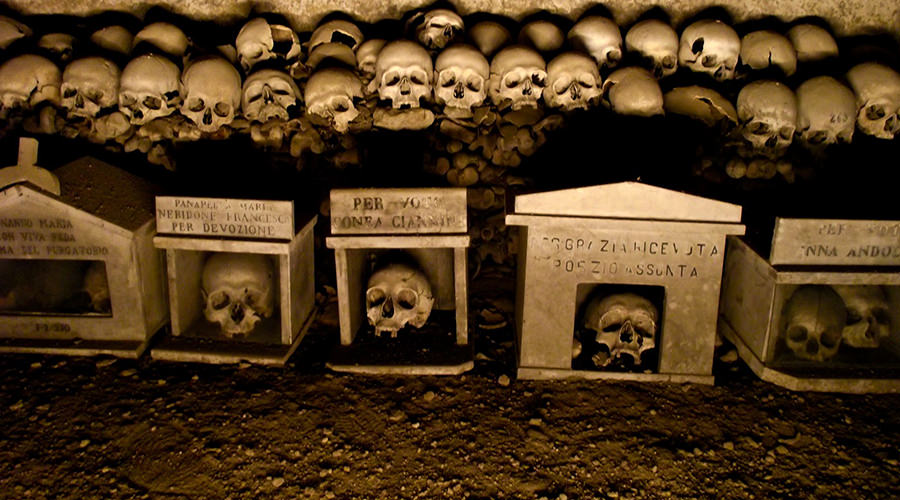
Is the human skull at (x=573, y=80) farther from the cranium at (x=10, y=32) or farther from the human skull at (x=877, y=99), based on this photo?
the cranium at (x=10, y=32)

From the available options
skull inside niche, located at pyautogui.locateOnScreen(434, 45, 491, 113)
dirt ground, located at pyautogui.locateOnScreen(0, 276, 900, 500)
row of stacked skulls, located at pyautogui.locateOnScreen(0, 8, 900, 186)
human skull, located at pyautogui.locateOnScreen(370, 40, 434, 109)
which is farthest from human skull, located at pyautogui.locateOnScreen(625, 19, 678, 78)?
dirt ground, located at pyautogui.locateOnScreen(0, 276, 900, 500)

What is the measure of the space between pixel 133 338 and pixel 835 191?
10.9ft

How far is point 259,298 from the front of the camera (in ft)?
11.3

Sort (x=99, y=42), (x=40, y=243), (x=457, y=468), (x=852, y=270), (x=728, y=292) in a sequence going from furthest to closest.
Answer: (x=99, y=42) < (x=728, y=292) < (x=40, y=243) < (x=852, y=270) < (x=457, y=468)

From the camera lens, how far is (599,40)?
152 inches

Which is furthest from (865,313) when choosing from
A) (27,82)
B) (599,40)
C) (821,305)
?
(27,82)

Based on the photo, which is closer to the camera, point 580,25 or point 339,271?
point 339,271

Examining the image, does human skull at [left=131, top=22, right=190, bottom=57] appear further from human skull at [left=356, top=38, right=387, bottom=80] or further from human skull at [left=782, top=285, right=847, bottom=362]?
human skull at [left=782, top=285, right=847, bottom=362]

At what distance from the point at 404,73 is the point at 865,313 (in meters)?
2.33

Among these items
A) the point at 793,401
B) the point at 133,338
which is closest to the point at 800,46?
the point at 793,401

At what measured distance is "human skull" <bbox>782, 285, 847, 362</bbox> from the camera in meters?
3.16

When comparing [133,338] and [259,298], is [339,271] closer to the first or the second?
[259,298]

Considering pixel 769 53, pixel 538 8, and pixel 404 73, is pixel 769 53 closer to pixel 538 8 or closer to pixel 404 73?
pixel 538 8

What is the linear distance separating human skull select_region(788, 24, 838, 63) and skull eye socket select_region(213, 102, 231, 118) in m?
2.90
